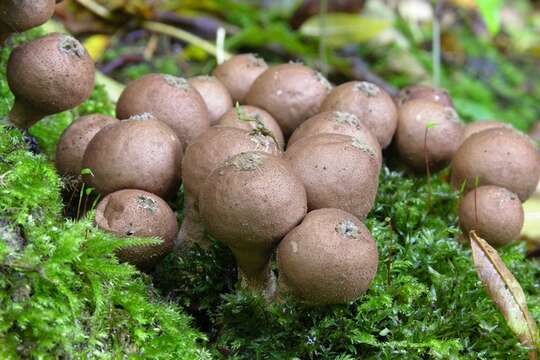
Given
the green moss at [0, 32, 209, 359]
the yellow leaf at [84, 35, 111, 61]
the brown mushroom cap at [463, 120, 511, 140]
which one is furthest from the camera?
the yellow leaf at [84, 35, 111, 61]

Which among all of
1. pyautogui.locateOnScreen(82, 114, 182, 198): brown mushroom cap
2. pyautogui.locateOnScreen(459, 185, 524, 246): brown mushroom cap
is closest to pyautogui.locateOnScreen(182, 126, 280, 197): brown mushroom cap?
pyautogui.locateOnScreen(82, 114, 182, 198): brown mushroom cap

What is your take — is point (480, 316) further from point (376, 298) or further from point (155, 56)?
point (155, 56)

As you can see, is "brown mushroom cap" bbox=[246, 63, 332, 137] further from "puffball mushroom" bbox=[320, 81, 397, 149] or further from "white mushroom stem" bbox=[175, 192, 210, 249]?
"white mushroom stem" bbox=[175, 192, 210, 249]

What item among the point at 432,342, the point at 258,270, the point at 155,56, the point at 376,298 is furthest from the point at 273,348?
the point at 155,56

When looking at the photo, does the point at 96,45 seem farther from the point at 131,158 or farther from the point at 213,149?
the point at 213,149

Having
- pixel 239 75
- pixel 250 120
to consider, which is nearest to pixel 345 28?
pixel 239 75
